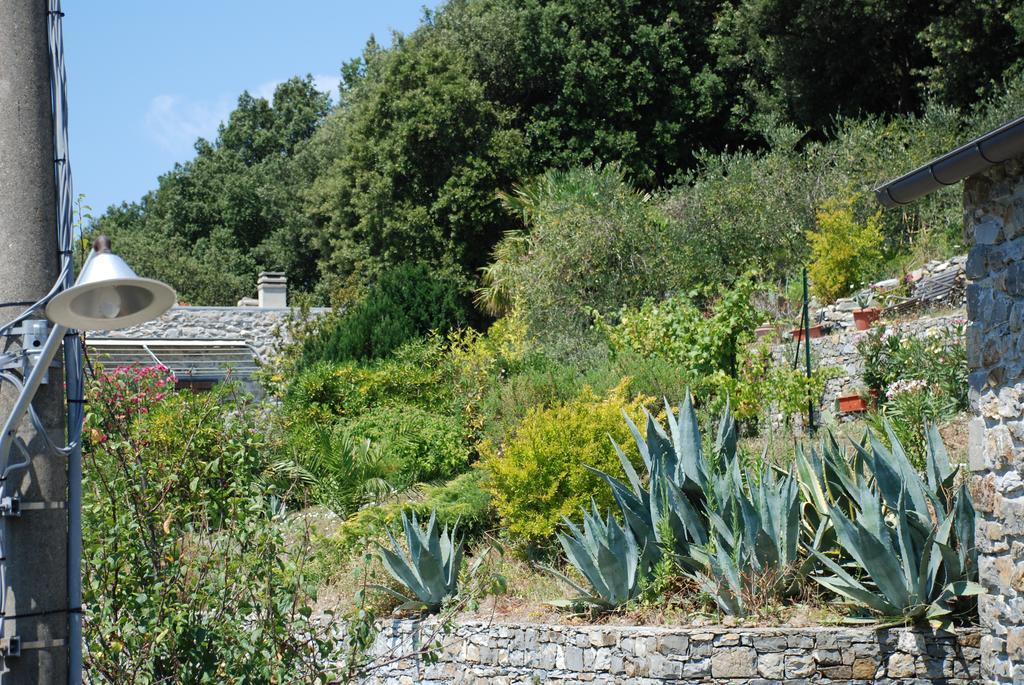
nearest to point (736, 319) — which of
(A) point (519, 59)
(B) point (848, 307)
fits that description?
(B) point (848, 307)

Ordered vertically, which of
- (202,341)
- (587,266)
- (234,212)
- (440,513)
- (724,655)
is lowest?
(724,655)

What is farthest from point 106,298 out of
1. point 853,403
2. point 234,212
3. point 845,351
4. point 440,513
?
point 234,212

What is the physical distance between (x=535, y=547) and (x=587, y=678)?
6.66ft

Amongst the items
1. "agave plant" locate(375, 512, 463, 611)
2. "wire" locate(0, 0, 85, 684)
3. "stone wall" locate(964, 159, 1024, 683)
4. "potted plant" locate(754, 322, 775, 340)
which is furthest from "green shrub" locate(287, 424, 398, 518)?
"wire" locate(0, 0, 85, 684)

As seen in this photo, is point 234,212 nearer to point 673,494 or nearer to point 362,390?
point 362,390

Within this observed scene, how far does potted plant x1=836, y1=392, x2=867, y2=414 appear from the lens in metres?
12.0

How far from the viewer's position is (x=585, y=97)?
2377 centimetres

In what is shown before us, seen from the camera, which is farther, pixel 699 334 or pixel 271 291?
pixel 271 291

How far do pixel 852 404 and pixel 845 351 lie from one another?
0.83 m

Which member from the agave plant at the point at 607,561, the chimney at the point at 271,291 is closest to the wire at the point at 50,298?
the agave plant at the point at 607,561

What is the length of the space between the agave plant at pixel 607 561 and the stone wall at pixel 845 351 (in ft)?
17.2

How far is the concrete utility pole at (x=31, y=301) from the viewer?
3.43 metres

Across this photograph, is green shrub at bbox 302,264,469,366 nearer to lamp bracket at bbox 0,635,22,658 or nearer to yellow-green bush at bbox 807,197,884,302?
yellow-green bush at bbox 807,197,884,302

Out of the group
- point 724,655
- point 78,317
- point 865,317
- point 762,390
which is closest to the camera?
point 78,317
